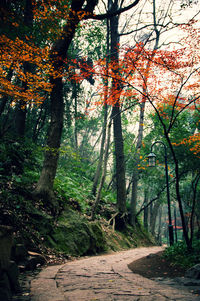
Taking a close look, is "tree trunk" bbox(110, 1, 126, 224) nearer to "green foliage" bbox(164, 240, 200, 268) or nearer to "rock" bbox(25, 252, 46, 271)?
"green foliage" bbox(164, 240, 200, 268)

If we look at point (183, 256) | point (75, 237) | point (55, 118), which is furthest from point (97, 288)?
point (55, 118)

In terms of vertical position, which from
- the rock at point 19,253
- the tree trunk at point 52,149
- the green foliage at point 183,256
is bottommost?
the green foliage at point 183,256

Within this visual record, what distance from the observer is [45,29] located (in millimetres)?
9250

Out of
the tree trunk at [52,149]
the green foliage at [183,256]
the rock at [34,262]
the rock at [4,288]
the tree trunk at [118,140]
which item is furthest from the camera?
the tree trunk at [118,140]

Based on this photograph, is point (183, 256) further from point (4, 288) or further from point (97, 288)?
point (4, 288)

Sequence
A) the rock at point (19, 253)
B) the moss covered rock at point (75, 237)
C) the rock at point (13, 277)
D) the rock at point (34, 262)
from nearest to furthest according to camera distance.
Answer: the rock at point (13, 277)
the rock at point (19, 253)
the rock at point (34, 262)
the moss covered rock at point (75, 237)

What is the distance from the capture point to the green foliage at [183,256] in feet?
18.5

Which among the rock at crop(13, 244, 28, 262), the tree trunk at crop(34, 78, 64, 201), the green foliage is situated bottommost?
the green foliage

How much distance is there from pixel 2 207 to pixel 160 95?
956cm

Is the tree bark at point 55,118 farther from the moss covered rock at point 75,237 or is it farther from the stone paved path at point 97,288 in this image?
the stone paved path at point 97,288

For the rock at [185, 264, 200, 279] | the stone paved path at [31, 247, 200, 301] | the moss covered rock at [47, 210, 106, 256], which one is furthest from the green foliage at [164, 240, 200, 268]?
the moss covered rock at [47, 210, 106, 256]

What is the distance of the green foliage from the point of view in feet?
18.5

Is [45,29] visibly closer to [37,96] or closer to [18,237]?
[37,96]

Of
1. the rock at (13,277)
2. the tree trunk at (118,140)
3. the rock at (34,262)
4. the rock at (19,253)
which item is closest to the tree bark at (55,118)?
the rock at (34,262)
